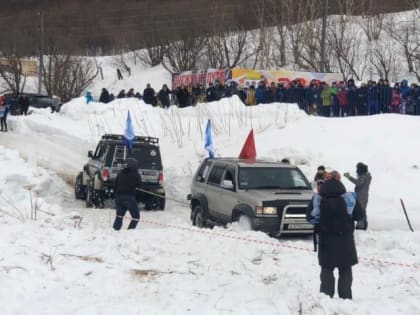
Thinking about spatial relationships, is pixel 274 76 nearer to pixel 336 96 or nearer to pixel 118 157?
pixel 336 96

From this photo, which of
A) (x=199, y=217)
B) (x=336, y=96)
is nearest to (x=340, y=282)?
(x=199, y=217)

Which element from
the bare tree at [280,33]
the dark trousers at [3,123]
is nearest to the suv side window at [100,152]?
the dark trousers at [3,123]

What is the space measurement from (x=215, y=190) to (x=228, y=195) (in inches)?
28.2

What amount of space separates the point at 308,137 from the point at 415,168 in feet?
15.4

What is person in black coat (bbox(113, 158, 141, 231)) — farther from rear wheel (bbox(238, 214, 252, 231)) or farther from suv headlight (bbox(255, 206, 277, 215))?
suv headlight (bbox(255, 206, 277, 215))

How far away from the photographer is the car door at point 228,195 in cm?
1350

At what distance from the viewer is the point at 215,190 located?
47.2 ft

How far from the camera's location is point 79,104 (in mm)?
34875

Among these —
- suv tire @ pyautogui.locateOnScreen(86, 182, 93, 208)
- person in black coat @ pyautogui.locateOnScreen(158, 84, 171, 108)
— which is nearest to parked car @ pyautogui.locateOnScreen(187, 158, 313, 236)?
suv tire @ pyautogui.locateOnScreen(86, 182, 93, 208)

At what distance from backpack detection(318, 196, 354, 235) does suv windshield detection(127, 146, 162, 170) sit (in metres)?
10.7

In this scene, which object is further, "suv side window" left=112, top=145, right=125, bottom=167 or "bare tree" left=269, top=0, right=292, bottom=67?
→ "bare tree" left=269, top=0, right=292, bottom=67

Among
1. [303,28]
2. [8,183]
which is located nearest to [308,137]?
[8,183]

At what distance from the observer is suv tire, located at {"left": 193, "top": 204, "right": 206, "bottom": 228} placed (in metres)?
14.6

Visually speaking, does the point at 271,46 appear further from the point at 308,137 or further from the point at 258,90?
the point at 308,137
